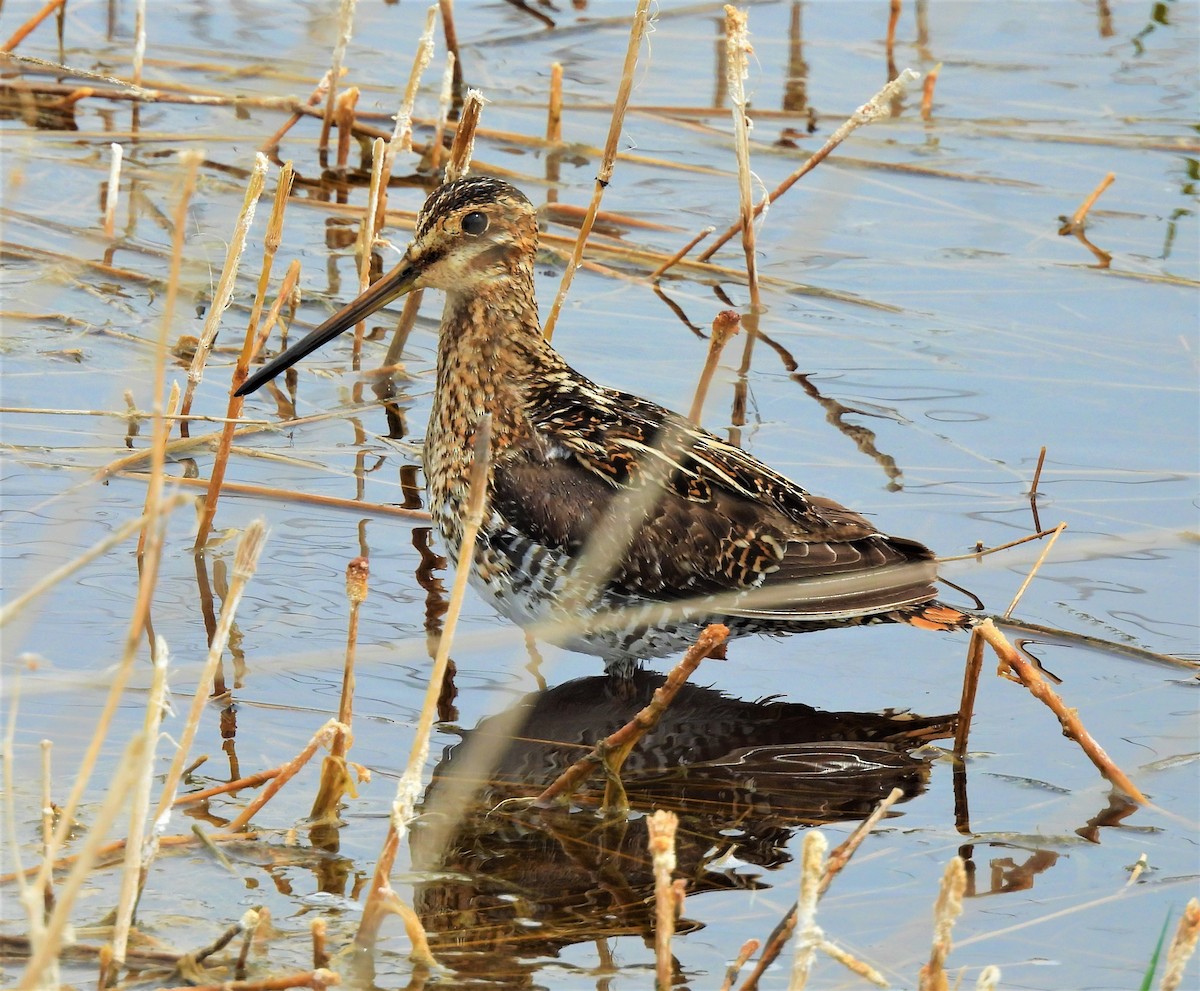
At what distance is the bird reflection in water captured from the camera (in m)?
4.01

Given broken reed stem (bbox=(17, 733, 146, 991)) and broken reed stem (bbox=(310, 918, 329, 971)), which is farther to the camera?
broken reed stem (bbox=(310, 918, 329, 971))

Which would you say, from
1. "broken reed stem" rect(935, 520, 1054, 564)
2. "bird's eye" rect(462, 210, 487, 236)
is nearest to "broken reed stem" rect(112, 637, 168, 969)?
"broken reed stem" rect(935, 520, 1054, 564)

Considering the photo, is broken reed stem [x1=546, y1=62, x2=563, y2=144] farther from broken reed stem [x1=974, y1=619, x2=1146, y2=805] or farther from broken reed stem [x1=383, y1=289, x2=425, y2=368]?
broken reed stem [x1=974, y1=619, x2=1146, y2=805]

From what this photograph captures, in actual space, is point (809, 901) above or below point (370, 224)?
below

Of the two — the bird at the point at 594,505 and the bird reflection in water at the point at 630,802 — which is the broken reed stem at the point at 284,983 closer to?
the bird reflection in water at the point at 630,802

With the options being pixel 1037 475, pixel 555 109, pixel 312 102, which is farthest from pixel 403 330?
pixel 555 109

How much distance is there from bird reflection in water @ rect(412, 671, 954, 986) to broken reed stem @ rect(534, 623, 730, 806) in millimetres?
165

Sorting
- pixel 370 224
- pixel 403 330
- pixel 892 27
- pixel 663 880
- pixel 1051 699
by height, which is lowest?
pixel 1051 699

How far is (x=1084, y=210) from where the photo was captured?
8.58 m

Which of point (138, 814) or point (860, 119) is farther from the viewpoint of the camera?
point (860, 119)

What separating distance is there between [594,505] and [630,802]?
0.91 m

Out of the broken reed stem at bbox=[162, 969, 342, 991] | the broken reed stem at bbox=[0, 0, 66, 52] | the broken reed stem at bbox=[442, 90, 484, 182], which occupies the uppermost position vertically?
the broken reed stem at bbox=[0, 0, 66, 52]

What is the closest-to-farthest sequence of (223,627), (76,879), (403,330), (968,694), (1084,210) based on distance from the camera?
(76,879), (223,627), (968,694), (403,330), (1084,210)

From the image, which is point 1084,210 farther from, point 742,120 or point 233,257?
point 233,257
